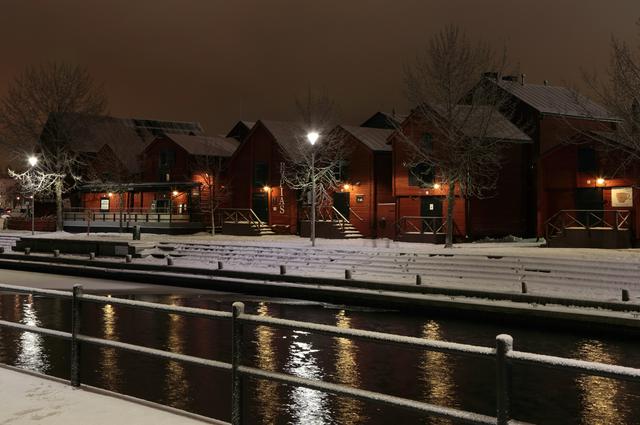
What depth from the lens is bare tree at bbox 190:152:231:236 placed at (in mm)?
51500

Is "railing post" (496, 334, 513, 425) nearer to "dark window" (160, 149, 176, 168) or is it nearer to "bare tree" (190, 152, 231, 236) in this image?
"bare tree" (190, 152, 231, 236)

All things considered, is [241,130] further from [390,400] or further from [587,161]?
[390,400]

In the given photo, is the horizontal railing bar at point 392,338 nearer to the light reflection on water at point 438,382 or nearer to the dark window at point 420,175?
the light reflection on water at point 438,382

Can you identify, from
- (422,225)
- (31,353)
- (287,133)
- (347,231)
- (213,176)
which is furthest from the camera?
(213,176)

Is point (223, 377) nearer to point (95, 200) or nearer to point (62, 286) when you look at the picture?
point (62, 286)

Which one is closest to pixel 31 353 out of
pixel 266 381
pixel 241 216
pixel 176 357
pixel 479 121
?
pixel 266 381

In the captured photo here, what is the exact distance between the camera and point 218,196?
51594mm

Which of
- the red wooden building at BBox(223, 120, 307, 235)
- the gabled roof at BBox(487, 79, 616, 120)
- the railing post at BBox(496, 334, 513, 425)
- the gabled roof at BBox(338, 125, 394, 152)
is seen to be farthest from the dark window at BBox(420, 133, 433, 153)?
the railing post at BBox(496, 334, 513, 425)

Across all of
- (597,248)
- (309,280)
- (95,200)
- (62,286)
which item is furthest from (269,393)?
(95,200)

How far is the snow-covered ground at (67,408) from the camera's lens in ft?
18.1

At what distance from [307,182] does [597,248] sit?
1968 cm

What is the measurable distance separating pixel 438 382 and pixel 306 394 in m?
1.97

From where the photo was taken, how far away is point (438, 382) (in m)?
9.58

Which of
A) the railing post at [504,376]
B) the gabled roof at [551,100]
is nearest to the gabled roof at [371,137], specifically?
the gabled roof at [551,100]
